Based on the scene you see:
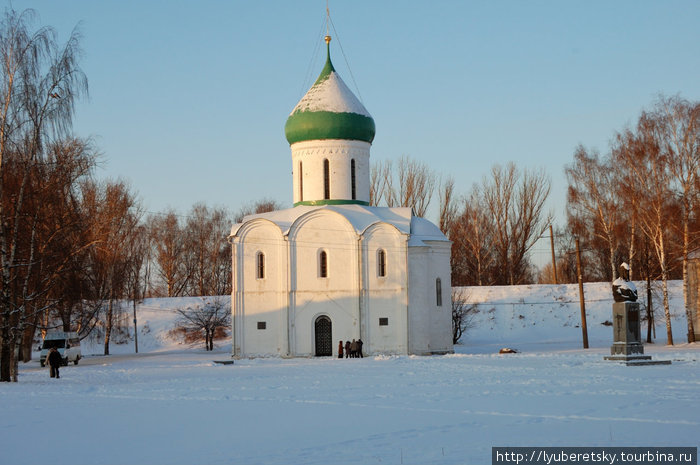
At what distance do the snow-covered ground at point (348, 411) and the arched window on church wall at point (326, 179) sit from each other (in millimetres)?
8700

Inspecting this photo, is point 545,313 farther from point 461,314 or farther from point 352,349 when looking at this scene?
point 352,349

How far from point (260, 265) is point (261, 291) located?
3.00 feet

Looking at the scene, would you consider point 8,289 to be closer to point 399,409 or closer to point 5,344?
point 5,344

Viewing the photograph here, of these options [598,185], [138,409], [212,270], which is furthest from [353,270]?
[212,270]

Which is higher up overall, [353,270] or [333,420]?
[353,270]

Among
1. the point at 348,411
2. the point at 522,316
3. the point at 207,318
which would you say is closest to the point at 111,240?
the point at 207,318

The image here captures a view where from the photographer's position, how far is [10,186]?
18266 millimetres

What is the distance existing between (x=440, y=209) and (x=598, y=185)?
51.2 feet

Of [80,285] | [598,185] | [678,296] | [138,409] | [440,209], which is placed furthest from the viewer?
[440,209]

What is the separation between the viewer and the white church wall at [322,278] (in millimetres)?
27531

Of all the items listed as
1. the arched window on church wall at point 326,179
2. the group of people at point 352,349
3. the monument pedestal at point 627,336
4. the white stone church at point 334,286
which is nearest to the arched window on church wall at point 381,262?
the white stone church at point 334,286

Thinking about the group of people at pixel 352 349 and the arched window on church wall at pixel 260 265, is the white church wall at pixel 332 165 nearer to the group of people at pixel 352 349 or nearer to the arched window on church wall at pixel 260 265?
the arched window on church wall at pixel 260 265

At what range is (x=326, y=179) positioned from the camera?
29484 millimetres

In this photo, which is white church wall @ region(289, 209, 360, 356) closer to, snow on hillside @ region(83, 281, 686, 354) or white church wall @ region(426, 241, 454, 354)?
white church wall @ region(426, 241, 454, 354)
